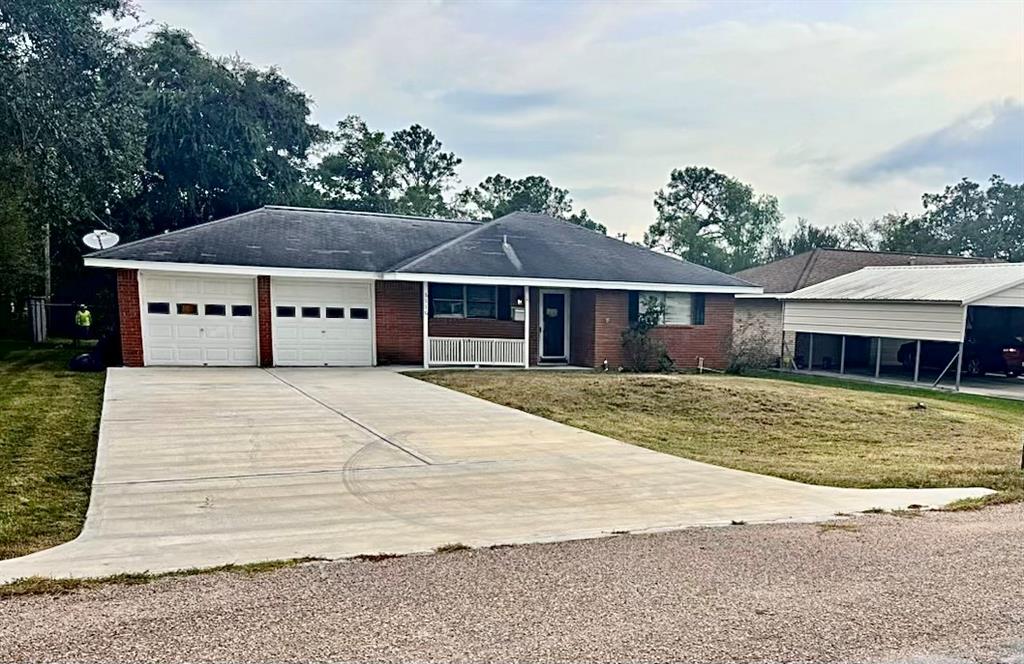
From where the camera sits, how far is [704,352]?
19.9 meters

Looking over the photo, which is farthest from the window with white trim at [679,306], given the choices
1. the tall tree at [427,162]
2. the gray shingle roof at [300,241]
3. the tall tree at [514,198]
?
Answer: the tall tree at [514,198]

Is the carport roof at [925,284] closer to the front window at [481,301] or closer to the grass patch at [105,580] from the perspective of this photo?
the front window at [481,301]

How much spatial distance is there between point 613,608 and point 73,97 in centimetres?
1410

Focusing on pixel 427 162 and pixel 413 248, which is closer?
pixel 413 248

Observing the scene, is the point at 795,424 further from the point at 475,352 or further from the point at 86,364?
the point at 86,364

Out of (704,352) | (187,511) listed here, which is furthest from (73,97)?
(704,352)

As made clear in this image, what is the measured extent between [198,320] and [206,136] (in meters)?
13.1

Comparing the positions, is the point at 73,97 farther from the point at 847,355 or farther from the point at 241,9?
the point at 847,355

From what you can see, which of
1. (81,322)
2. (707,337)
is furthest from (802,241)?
(81,322)

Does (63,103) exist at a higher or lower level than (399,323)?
higher

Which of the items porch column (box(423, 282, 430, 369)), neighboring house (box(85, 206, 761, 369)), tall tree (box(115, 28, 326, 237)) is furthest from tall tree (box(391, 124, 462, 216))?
porch column (box(423, 282, 430, 369))

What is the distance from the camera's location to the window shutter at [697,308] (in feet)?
64.7

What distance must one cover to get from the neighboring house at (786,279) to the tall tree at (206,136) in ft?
63.7

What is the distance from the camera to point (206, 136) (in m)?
25.8
